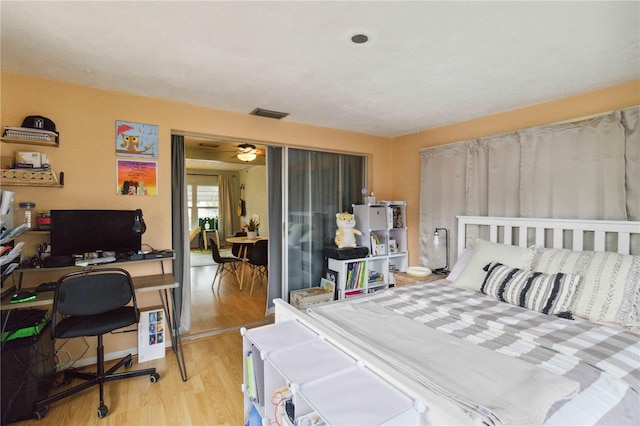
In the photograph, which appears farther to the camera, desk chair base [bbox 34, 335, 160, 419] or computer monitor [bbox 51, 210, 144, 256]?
computer monitor [bbox 51, 210, 144, 256]

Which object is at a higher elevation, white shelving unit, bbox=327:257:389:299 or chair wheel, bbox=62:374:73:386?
white shelving unit, bbox=327:257:389:299

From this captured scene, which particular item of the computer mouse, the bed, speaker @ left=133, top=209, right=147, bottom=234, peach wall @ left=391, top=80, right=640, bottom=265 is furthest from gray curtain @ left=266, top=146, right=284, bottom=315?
the computer mouse

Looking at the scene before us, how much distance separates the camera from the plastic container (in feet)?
7.19

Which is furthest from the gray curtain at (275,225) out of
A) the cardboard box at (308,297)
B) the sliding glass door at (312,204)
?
the cardboard box at (308,297)

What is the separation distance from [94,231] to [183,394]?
139 cm

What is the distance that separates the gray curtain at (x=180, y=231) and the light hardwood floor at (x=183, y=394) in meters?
0.30

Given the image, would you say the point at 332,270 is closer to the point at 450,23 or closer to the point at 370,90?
the point at 370,90

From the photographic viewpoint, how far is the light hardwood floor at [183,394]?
6.26 ft

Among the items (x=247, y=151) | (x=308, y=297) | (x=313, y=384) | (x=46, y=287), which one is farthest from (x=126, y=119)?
(x=313, y=384)

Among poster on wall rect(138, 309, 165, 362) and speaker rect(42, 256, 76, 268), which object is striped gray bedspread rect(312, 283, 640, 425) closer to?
poster on wall rect(138, 309, 165, 362)

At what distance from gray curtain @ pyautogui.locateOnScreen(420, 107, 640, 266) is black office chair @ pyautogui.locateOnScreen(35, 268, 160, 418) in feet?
10.1

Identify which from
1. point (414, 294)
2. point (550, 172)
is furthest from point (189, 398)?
point (550, 172)

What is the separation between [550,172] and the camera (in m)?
2.62

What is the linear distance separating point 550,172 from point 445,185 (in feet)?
3.34
